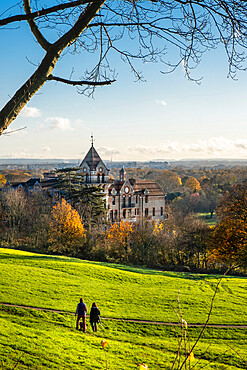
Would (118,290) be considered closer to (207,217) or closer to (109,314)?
(109,314)

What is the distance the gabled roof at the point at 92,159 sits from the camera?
46.0m

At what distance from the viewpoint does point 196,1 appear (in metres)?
4.18

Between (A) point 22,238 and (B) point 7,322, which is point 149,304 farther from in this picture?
(A) point 22,238

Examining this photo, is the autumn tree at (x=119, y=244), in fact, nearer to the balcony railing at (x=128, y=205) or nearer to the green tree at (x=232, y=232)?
the green tree at (x=232, y=232)

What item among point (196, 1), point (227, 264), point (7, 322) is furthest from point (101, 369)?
point (227, 264)

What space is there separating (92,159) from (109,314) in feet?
108

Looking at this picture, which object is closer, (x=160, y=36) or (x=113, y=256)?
(x=160, y=36)

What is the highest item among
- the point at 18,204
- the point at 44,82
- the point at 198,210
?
the point at 44,82

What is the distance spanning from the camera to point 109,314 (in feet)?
49.7

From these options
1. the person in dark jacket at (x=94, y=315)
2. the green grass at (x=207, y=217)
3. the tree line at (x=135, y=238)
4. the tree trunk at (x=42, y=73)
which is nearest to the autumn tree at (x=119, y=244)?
the tree line at (x=135, y=238)

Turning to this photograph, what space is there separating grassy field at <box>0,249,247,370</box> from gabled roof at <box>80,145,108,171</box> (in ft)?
73.4

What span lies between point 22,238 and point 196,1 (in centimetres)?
3407

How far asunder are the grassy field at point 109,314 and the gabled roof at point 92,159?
22376mm

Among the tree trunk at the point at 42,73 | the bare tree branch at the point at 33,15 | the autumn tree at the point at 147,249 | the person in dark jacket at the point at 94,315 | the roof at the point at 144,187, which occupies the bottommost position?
the autumn tree at the point at 147,249
